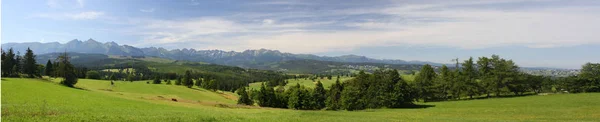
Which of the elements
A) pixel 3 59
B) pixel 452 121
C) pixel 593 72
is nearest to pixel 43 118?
pixel 452 121

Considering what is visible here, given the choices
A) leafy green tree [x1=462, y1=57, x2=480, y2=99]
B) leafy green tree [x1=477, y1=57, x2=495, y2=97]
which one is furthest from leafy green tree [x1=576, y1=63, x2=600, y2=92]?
leafy green tree [x1=462, y1=57, x2=480, y2=99]

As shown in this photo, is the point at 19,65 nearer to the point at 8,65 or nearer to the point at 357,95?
the point at 8,65

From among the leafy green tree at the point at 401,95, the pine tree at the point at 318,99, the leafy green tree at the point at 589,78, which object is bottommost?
the pine tree at the point at 318,99

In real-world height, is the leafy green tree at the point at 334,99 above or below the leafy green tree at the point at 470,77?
below

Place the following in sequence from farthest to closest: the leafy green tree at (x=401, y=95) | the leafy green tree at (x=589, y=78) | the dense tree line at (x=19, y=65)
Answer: the dense tree line at (x=19, y=65), the leafy green tree at (x=589, y=78), the leafy green tree at (x=401, y=95)

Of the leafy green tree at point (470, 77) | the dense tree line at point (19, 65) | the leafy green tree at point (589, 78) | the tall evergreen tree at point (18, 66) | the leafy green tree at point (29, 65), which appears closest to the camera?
the leafy green tree at point (589, 78)

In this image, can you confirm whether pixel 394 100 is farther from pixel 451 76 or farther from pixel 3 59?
pixel 3 59

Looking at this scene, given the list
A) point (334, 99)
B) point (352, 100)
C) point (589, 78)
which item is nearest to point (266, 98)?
point (334, 99)

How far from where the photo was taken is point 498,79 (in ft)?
311

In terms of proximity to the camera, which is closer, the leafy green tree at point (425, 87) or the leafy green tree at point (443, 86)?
the leafy green tree at point (443, 86)

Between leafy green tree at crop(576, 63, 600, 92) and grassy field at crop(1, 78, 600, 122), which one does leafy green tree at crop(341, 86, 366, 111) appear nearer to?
grassy field at crop(1, 78, 600, 122)

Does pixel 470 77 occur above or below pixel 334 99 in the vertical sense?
above

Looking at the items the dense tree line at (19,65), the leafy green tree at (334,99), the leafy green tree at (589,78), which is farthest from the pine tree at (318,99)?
the dense tree line at (19,65)

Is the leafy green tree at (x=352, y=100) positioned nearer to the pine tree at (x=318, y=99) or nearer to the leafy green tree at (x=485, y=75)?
the pine tree at (x=318, y=99)
